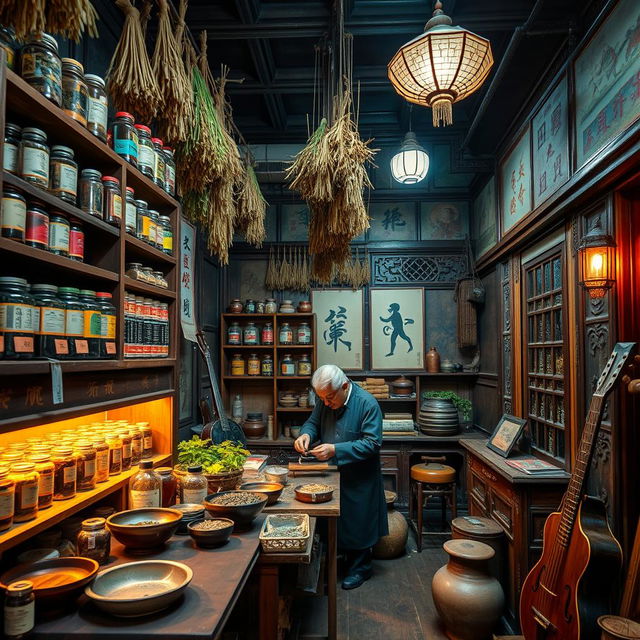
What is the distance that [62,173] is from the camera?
1.74m

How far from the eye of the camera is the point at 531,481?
9.84 ft

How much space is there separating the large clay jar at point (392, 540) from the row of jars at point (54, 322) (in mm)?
3074

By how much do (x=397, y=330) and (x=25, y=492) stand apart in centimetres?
480

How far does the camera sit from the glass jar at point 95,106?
1930mm

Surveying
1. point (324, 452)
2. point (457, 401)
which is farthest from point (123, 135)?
point (457, 401)

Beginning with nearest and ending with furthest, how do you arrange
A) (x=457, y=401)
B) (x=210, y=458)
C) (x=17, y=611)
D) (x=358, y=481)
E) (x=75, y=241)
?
1. (x=17, y=611)
2. (x=75, y=241)
3. (x=210, y=458)
4. (x=358, y=481)
5. (x=457, y=401)

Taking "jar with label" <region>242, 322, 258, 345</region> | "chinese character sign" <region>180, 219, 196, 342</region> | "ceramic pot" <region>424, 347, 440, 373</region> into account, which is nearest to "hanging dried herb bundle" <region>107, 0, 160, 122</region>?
"chinese character sign" <region>180, 219, 196, 342</region>

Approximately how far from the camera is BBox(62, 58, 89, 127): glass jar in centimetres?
179

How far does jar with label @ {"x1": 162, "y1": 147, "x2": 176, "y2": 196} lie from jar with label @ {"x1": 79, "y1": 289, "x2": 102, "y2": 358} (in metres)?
0.91

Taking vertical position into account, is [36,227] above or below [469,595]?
above

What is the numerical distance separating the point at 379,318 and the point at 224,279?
1.91m

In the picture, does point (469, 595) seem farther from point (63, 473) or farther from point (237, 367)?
point (237, 367)

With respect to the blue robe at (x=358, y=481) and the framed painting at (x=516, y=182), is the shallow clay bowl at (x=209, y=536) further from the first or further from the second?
the framed painting at (x=516, y=182)

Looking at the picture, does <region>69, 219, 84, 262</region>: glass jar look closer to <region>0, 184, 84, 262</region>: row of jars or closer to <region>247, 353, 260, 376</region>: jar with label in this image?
<region>0, 184, 84, 262</region>: row of jars
